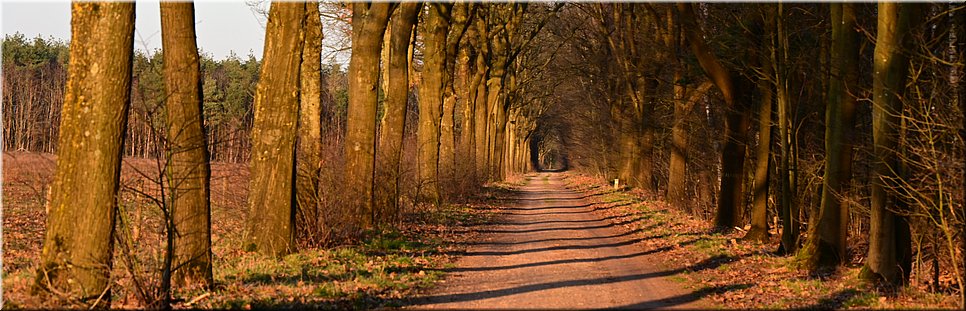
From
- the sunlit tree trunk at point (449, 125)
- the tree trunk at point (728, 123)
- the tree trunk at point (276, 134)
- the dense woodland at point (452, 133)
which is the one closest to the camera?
the dense woodland at point (452, 133)

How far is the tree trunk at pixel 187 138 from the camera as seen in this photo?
10273 mm

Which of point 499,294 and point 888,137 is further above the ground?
point 888,137

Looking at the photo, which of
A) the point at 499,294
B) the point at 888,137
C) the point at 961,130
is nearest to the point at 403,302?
the point at 499,294

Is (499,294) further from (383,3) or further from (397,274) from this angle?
(383,3)

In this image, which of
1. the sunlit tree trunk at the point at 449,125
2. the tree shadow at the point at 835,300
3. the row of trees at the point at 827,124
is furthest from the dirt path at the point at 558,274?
the sunlit tree trunk at the point at 449,125

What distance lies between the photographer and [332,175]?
55.1 feet

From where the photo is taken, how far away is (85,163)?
8094mm

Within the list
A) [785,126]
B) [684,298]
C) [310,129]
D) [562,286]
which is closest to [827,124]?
[785,126]

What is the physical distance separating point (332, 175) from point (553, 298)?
7277 millimetres

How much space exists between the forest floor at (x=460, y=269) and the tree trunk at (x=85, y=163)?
0.28 metres

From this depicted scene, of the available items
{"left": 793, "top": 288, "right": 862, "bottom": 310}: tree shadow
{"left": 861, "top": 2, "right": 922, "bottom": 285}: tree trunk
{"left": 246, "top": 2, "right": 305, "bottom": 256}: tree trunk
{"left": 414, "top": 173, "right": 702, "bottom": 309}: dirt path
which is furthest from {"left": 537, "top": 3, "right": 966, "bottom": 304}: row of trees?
{"left": 246, "top": 2, "right": 305, "bottom": 256}: tree trunk

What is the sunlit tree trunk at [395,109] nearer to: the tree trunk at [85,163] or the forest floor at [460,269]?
the forest floor at [460,269]

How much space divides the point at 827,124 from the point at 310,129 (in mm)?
8377

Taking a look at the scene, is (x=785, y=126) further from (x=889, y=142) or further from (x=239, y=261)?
(x=239, y=261)
